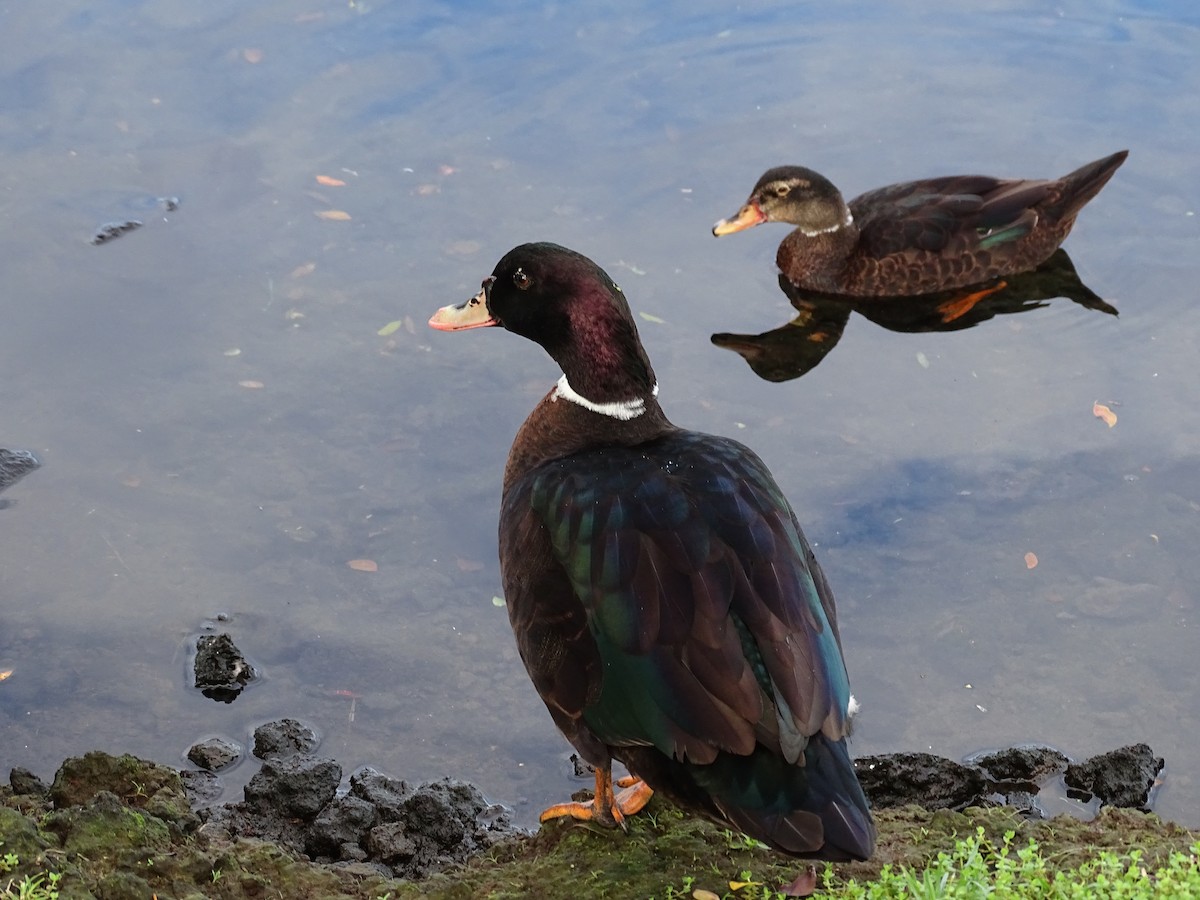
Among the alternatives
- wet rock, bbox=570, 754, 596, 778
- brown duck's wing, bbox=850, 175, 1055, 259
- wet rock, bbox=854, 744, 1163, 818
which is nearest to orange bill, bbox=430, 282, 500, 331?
wet rock, bbox=570, 754, 596, 778

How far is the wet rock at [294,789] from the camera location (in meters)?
4.99

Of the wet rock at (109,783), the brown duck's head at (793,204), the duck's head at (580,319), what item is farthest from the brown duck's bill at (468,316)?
the brown duck's head at (793,204)

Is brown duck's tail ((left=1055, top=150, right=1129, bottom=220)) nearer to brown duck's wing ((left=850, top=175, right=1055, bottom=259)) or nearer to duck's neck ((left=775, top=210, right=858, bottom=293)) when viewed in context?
brown duck's wing ((left=850, top=175, right=1055, bottom=259))

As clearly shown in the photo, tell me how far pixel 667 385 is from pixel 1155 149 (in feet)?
13.8

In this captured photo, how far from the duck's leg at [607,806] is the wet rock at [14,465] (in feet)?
11.4

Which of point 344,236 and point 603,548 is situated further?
point 344,236

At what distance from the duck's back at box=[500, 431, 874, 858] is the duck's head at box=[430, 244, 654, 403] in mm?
567

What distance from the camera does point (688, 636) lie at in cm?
378

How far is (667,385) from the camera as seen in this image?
24.3 feet

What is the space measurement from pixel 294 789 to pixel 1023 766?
8.60ft

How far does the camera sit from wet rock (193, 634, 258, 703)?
225 inches

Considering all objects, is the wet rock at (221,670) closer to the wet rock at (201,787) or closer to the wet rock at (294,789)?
the wet rock at (201,787)

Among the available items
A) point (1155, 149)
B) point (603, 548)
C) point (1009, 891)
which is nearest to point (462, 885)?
point (603, 548)

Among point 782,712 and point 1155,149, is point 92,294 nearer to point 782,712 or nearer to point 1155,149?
point 782,712
